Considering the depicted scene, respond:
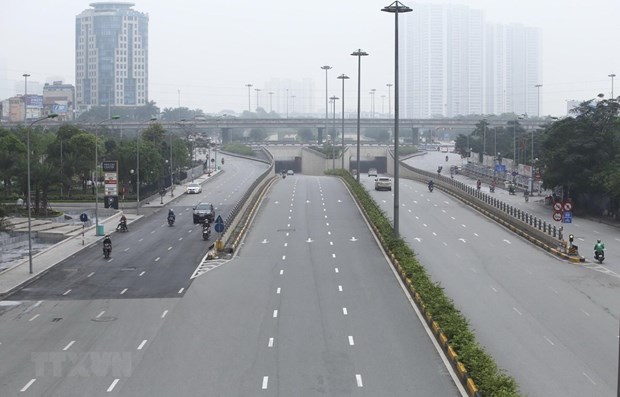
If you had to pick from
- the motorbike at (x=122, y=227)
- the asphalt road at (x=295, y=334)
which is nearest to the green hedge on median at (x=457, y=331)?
the asphalt road at (x=295, y=334)

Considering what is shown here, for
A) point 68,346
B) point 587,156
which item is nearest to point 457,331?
point 68,346

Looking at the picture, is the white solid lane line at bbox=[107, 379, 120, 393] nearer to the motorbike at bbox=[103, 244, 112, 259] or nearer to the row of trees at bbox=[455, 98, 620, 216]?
the motorbike at bbox=[103, 244, 112, 259]

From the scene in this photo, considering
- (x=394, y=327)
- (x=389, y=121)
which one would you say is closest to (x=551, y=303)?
(x=394, y=327)

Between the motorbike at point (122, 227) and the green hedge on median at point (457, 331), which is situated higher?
the motorbike at point (122, 227)

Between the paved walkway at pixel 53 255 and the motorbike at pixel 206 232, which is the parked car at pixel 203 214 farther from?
the motorbike at pixel 206 232

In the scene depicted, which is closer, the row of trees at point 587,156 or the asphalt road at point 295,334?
the asphalt road at point 295,334

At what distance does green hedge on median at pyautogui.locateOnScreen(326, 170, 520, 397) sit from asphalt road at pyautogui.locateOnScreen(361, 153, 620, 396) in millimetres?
899

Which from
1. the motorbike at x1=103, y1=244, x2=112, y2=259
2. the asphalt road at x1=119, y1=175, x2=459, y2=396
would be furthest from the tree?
the motorbike at x1=103, y1=244, x2=112, y2=259

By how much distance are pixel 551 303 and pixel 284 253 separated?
16.3 metres

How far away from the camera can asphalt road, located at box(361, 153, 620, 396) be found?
23.0m

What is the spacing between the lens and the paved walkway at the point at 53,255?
38.1 meters

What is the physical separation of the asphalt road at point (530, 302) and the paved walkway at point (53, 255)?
58.0 ft

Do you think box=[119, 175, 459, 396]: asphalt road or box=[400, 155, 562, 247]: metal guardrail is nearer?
box=[119, 175, 459, 396]: asphalt road

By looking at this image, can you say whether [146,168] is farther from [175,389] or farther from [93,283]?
[175,389]
